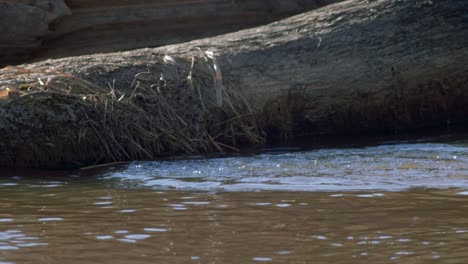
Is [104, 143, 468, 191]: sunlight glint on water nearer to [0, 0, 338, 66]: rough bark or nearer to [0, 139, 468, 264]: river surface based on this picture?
[0, 139, 468, 264]: river surface

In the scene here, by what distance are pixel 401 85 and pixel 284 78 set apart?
118cm

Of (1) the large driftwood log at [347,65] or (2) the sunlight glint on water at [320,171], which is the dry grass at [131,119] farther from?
(2) the sunlight glint on water at [320,171]

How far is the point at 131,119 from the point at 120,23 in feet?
11.4

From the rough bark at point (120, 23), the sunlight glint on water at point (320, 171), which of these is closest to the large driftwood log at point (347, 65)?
the sunlight glint on water at point (320, 171)

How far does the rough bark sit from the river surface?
3556mm

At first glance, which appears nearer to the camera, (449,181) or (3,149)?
(449,181)

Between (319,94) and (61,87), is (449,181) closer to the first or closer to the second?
(319,94)

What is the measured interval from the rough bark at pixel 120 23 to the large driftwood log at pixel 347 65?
2.11m

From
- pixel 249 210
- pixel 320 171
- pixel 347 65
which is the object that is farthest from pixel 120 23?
pixel 249 210

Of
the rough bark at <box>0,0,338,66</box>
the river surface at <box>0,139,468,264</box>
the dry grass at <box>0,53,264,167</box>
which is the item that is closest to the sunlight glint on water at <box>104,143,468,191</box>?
the river surface at <box>0,139,468,264</box>

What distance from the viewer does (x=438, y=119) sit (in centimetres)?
852

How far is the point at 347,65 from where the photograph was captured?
321 inches

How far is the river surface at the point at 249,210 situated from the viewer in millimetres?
3953

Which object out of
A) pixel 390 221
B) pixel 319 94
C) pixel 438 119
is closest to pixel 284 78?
pixel 319 94
